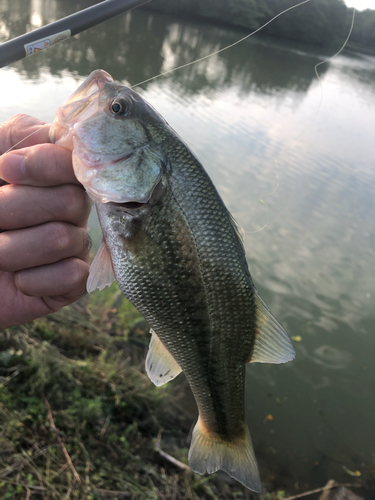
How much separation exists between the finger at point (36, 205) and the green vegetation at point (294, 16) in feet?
8.11

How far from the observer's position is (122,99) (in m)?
1.57

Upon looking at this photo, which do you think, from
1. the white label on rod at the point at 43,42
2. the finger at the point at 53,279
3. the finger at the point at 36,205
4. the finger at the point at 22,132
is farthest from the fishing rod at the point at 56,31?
the finger at the point at 53,279

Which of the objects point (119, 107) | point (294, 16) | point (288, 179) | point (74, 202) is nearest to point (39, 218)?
point (74, 202)

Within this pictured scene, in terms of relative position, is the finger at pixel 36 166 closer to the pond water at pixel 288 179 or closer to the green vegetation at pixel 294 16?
the pond water at pixel 288 179

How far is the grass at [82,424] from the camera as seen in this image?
9.14 feet

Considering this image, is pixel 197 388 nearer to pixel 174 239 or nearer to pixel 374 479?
pixel 174 239

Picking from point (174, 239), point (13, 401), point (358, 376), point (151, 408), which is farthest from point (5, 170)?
point (358, 376)

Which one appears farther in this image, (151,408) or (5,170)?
(151,408)

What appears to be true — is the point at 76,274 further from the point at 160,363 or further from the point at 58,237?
the point at 160,363

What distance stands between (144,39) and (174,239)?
814 cm

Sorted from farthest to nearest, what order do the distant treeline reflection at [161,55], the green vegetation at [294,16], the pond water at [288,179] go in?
the pond water at [288,179] < the distant treeline reflection at [161,55] < the green vegetation at [294,16]

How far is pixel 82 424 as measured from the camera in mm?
3219

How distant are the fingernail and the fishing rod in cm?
49

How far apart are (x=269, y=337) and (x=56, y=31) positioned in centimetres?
190
